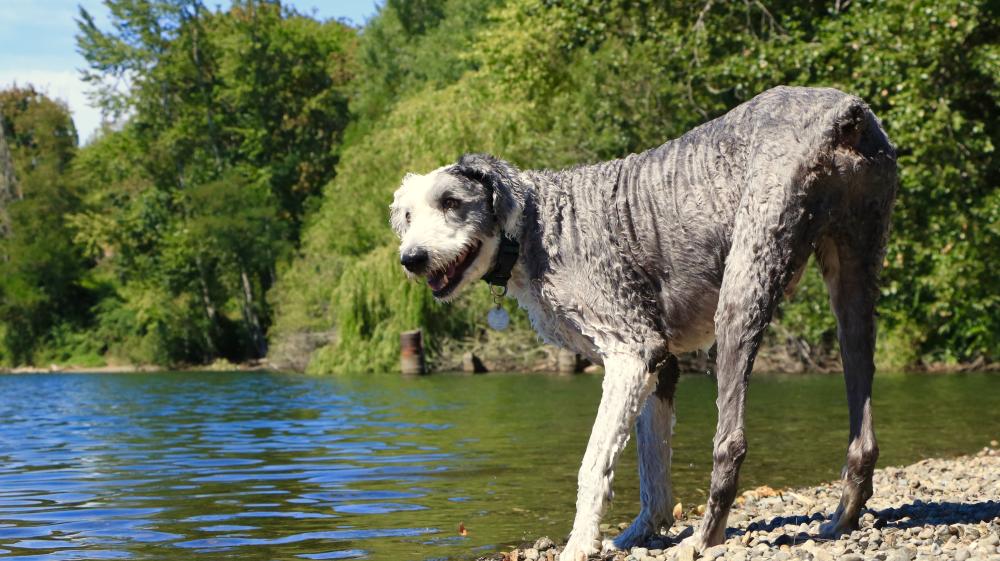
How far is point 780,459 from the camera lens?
476 inches

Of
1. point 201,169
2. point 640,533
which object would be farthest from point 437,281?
point 201,169

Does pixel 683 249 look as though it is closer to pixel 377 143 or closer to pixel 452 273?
pixel 452 273

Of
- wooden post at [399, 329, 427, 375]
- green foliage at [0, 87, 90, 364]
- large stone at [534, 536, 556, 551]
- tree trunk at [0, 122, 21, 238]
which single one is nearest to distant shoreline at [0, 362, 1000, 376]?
wooden post at [399, 329, 427, 375]

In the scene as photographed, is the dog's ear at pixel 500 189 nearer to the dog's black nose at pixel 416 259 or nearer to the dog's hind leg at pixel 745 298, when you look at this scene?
the dog's black nose at pixel 416 259

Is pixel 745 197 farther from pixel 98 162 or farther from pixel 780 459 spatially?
pixel 98 162

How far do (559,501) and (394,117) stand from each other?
3276 centimetres

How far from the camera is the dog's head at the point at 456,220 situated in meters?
6.28

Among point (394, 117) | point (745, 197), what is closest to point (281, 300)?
point (394, 117)

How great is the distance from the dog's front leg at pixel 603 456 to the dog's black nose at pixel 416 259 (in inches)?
46.0

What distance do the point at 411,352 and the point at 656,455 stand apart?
29.0 metres

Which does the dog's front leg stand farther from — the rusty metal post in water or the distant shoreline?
the rusty metal post in water

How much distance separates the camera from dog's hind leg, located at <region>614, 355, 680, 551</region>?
22.2ft

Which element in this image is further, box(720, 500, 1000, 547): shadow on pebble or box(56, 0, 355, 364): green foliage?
box(56, 0, 355, 364): green foliage

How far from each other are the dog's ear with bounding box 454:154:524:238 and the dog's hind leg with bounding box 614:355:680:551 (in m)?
1.24
